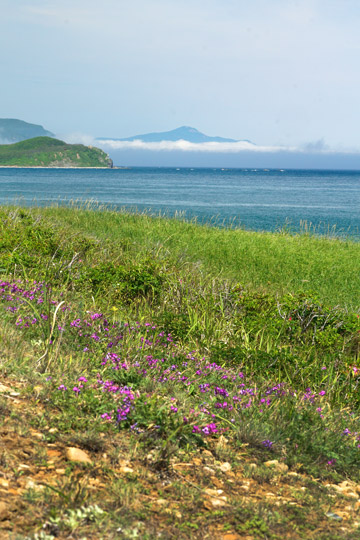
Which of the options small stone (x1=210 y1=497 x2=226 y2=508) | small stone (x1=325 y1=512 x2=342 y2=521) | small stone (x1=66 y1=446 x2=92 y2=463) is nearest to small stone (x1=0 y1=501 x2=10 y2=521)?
small stone (x1=66 y1=446 x2=92 y2=463)

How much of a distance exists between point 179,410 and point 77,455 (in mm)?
945

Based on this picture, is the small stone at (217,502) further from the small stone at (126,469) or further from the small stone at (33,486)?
the small stone at (33,486)

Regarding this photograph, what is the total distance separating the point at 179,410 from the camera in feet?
13.0

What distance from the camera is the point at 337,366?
21.2 feet

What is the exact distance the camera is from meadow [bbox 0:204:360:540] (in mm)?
2934

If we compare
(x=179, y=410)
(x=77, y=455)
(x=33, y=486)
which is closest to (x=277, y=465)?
(x=179, y=410)

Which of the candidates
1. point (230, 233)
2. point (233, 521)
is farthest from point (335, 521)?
point (230, 233)

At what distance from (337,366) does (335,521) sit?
3479mm

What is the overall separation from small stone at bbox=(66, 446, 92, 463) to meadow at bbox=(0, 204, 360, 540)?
4 centimetres

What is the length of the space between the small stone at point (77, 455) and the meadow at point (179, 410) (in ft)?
0.12

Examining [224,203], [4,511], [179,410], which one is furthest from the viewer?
[224,203]

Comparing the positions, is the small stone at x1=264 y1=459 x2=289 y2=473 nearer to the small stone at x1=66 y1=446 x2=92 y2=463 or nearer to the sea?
the small stone at x1=66 y1=446 x2=92 y2=463

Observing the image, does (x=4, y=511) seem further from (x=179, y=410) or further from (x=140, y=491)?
(x=179, y=410)

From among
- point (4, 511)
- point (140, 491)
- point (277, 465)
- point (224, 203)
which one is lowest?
point (277, 465)
